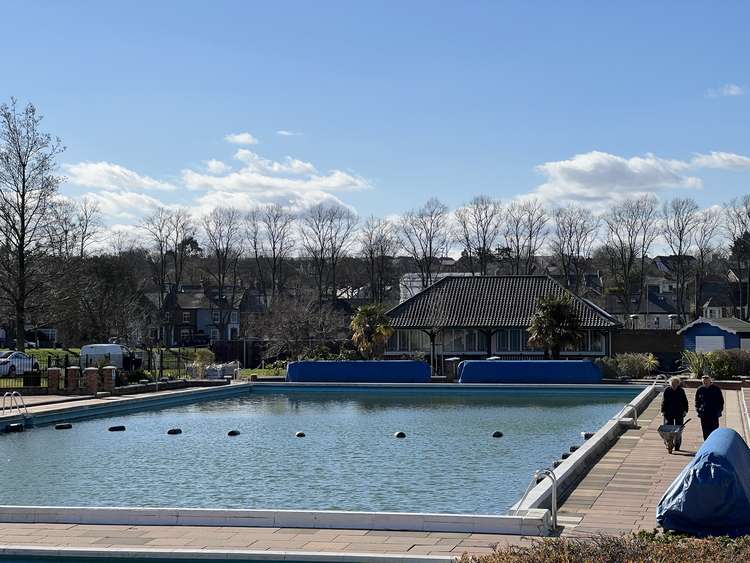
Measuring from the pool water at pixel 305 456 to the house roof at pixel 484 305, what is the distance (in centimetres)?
1405

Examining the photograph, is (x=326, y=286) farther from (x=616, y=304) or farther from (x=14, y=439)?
(x=14, y=439)

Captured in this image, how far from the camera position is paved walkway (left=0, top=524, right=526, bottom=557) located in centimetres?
909

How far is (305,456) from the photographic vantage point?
58.4 feet

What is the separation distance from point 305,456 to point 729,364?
22.2 metres

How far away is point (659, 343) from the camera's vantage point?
4928 cm

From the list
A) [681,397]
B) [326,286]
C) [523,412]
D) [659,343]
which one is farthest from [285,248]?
[681,397]

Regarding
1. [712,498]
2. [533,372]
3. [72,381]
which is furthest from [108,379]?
[712,498]

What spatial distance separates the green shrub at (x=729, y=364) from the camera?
113ft

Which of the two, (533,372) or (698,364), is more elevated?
(698,364)

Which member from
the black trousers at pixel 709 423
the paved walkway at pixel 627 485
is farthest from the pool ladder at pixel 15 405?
the black trousers at pixel 709 423

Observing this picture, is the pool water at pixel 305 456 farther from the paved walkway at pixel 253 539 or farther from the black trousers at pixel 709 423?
the paved walkway at pixel 253 539

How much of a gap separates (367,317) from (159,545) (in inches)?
1273

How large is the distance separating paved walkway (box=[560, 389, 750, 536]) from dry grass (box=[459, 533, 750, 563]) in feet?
9.00

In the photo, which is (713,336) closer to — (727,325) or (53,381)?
(727,325)
